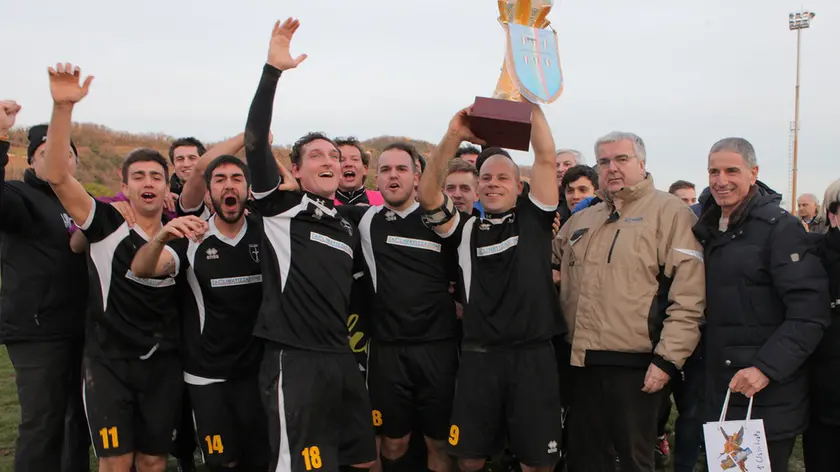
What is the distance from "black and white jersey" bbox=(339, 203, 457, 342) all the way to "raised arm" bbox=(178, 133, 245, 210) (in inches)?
43.0

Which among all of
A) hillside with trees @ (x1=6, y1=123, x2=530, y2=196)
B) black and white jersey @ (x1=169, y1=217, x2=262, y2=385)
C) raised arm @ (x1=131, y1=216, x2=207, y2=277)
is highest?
hillside with trees @ (x1=6, y1=123, x2=530, y2=196)

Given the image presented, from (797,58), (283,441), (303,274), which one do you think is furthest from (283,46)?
(797,58)

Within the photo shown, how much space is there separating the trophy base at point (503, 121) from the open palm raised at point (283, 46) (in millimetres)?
1134

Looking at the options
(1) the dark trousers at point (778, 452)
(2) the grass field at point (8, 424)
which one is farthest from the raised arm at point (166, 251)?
(1) the dark trousers at point (778, 452)

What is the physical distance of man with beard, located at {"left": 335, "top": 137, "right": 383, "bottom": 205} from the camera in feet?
20.6

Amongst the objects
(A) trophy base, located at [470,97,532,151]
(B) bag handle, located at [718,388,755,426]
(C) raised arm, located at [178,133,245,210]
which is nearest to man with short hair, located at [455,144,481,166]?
(A) trophy base, located at [470,97,532,151]

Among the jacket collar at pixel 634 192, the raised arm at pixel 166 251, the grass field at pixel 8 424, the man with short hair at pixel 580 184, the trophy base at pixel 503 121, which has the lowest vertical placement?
the grass field at pixel 8 424

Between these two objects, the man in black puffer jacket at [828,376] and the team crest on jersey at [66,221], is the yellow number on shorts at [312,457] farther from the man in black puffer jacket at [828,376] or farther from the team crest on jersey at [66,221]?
the man in black puffer jacket at [828,376]

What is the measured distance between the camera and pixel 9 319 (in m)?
4.53

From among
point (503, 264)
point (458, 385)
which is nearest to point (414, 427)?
Result: point (458, 385)

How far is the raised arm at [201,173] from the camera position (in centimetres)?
462

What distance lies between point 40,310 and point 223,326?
1378 millimetres

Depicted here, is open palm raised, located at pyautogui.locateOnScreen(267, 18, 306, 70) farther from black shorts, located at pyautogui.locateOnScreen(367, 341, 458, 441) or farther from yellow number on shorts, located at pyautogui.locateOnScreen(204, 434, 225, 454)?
yellow number on shorts, located at pyautogui.locateOnScreen(204, 434, 225, 454)

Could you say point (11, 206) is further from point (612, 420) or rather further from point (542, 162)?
point (612, 420)
